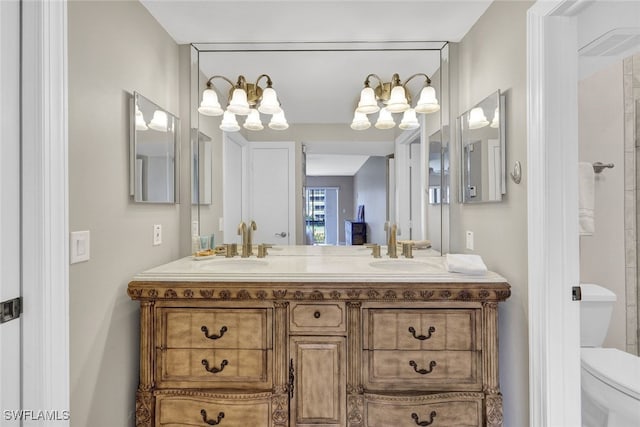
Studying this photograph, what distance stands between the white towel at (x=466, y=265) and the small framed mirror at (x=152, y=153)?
1.47 m

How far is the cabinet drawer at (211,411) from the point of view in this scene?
4.55 ft

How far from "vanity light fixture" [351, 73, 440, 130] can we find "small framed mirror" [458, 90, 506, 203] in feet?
0.77

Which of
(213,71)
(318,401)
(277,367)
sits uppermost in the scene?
(213,71)

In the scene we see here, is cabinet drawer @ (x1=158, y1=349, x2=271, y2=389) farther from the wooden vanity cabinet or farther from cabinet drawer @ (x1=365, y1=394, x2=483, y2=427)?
cabinet drawer @ (x1=365, y1=394, x2=483, y2=427)

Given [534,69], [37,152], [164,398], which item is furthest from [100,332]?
[534,69]

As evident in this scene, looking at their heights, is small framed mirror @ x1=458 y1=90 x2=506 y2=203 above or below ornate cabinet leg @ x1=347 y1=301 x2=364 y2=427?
above

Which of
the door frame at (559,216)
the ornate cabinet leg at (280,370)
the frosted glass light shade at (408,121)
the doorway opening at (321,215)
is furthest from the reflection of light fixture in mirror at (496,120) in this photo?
the ornate cabinet leg at (280,370)

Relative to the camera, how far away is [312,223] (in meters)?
2.04

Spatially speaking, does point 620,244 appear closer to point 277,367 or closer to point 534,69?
point 534,69

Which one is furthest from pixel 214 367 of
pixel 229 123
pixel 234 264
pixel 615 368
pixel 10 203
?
pixel 615 368

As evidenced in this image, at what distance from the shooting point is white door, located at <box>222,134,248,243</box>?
2.04 meters

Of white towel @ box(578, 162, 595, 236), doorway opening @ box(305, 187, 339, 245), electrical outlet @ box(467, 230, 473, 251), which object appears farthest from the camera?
doorway opening @ box(305, 187, 339, 245)

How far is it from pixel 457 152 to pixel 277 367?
153 centimetres

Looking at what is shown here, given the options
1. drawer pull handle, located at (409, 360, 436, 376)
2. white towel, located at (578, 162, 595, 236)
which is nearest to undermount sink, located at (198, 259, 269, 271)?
drawer pull handle, located at (409, 360, 436, 376)
